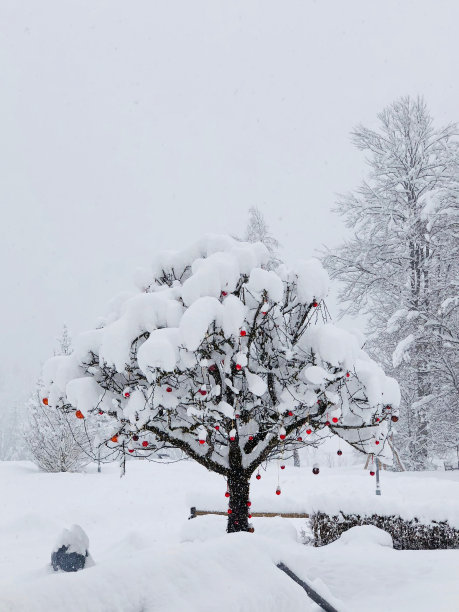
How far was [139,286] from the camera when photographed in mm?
7527

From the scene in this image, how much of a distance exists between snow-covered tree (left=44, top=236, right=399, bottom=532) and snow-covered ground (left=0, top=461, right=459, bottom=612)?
1.43 metres

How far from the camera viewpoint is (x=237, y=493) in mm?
7188

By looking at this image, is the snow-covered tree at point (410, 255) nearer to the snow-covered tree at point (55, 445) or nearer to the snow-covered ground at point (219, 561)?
the snow-covered ground at point (219, 561)

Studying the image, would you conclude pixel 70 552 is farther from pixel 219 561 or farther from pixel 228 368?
pixel 219 561

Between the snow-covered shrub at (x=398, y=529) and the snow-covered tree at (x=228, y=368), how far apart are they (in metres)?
2.33

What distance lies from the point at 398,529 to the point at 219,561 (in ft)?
21.1

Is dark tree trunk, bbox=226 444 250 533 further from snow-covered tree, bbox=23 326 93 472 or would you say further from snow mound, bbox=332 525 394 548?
snow-covered tree, bbox=23 326 93 472

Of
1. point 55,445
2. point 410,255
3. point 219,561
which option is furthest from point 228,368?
point 55,445

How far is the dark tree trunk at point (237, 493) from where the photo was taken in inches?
280

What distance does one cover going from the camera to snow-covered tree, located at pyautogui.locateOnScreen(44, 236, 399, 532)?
5.71 m

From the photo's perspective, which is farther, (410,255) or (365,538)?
(410,255)

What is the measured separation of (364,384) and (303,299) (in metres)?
1.33

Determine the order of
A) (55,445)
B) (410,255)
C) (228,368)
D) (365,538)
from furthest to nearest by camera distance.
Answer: (55,445), (410,255), (365,538), (228,368)

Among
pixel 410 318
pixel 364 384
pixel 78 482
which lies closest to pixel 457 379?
pixel 410 318
